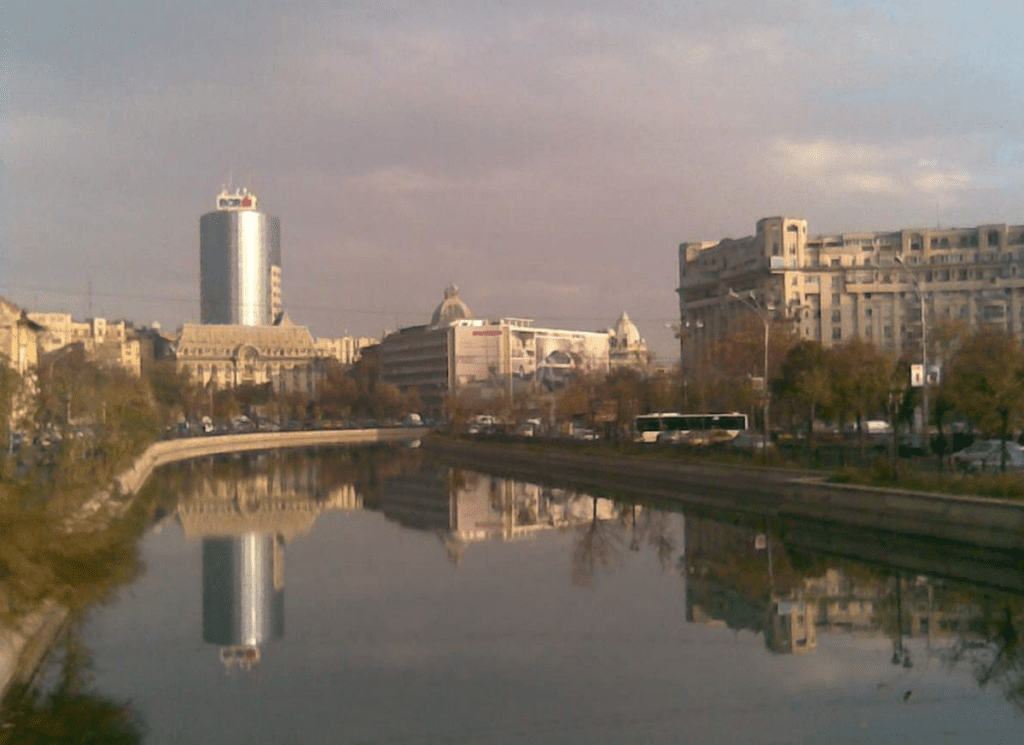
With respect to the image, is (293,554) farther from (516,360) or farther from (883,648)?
(516,360)

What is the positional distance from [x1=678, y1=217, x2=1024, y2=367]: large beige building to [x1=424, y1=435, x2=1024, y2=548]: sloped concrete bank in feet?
186

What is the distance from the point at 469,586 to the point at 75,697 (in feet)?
35.3

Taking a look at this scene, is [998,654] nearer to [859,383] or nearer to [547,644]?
[547,644]

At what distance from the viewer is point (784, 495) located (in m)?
38.5

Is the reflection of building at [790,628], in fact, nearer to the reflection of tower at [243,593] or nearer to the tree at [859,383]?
the reflection of tower at [243,593]

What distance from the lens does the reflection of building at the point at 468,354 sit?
164m

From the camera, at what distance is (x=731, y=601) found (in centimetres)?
2423

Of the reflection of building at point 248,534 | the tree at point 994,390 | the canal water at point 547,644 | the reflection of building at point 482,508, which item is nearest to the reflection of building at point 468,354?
the reflection of building at point 248,534

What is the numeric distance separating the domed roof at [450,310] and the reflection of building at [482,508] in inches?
4772

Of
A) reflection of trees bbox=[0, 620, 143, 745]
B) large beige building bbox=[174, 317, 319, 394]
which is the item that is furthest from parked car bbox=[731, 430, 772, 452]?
large beige building bbox=[174, 317, 319, 394]

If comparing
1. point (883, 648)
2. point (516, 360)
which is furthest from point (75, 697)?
point (516, 360)

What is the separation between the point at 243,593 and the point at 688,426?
44.5 meters

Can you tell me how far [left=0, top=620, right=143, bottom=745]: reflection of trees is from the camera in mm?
15312

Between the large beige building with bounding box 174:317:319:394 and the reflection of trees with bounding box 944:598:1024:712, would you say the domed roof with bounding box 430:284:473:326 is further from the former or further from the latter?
the reflection of trees with bounding box 944:598:1024:712
